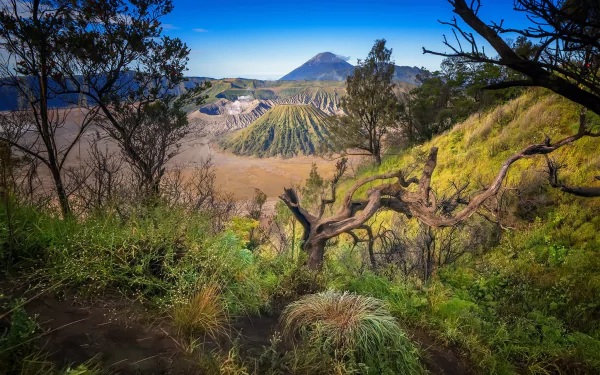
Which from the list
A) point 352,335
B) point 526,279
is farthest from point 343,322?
point 526,279

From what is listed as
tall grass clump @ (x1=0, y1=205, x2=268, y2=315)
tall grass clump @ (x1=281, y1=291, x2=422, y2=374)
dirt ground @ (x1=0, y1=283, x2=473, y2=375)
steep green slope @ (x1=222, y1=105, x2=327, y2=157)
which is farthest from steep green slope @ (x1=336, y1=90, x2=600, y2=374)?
steep green slope @ (x1=222, y1=105, x2=327, y2=157)

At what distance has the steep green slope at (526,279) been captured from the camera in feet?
10.6

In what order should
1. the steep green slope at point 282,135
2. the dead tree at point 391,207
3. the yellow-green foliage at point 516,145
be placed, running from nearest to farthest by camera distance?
the dead tree at point 391,207 → the yellow-green foliage at point 516,145 → the steep green slope at point 282,135

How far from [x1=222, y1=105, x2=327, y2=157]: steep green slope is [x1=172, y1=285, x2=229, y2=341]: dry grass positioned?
296ft

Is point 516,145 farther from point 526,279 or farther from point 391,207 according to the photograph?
point 391,207

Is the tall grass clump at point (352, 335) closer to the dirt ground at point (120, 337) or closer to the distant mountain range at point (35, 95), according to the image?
the dirt ground at point (120, 337)

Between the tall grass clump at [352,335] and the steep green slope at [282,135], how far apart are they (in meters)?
90.2

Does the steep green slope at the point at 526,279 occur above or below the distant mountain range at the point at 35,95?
below

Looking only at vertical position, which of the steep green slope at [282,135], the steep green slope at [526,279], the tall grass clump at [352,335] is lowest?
the steep green slope at [282,135]

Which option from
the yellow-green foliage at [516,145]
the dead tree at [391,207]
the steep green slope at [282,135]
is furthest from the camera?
the steep green slope at [282,135]

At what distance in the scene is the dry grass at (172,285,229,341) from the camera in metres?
2.44

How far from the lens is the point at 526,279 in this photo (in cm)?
562

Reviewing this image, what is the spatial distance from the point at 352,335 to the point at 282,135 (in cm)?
11086

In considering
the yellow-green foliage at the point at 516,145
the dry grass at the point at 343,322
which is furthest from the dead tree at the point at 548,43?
the yellow-green foliage at the point at 516,145
